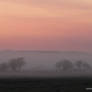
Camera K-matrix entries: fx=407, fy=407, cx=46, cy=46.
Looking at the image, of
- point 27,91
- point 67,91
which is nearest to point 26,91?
point 27,91

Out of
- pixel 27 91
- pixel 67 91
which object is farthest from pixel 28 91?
pixel 67 91

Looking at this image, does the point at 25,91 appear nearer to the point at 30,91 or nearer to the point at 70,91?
the point at 30,91

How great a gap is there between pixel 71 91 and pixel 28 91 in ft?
30.8

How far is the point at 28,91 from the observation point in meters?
75.3

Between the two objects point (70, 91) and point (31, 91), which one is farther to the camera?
point (31, 91)

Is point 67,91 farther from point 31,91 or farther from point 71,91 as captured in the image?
point 31,91

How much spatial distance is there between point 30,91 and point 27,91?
2.80 ft

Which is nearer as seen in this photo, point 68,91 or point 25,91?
point 68,91

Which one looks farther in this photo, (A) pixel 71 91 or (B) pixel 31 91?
(B) pixel 31 91

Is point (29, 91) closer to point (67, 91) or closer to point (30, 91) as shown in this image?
point (30, 91)

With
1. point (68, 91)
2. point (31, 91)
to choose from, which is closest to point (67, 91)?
point (68, 91)

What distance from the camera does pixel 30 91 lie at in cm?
7469

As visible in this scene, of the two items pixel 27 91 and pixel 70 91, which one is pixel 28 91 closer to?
pixel 27 91

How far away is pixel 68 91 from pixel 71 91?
59 cm
